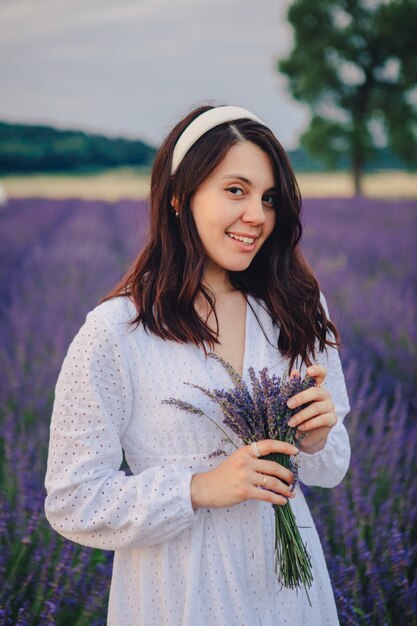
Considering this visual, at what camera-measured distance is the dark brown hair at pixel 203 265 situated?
1375 millimetres

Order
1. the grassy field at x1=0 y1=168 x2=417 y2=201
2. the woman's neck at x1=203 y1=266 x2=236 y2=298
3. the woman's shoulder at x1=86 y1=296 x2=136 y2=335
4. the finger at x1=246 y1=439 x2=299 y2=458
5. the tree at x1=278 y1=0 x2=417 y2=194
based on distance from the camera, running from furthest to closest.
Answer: the tree at x1=278 y1=0 x2=417 y2=194 < the grassy field at x1=0 y1=168 x2=417 y2=201 < the woman's neck at x1=203 y1=266 x2=236 y2=298 < the woman's shoulder at x1=86 y1=296 x2=136 y2=335 < the finger at x1=246 y1=439 x2=299 y2=458

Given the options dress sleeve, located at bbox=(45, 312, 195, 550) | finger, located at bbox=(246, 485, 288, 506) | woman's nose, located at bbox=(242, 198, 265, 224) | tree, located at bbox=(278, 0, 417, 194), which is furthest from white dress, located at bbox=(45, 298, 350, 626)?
tree, located at bbox=(278, 0, 417, 194)

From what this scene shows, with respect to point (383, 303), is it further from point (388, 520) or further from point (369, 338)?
point (388, 520)

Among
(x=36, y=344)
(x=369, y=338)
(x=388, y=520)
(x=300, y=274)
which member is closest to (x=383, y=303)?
(x=369, y=338)

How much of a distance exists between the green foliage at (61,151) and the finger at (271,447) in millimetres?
8873

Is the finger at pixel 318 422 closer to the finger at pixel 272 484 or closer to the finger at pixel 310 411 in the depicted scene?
the finger at pixel 310 411

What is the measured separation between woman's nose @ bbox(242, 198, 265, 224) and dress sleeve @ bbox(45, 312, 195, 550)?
14.7 inches

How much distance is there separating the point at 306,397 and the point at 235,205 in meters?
0.42

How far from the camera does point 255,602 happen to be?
1.33 meters

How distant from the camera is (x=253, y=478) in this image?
1.14 m

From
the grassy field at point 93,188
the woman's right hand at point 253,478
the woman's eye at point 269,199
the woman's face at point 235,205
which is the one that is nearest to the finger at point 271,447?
the woman's right hand at point 253,478

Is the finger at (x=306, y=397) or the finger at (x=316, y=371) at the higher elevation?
the finger at (x=316, y=371)

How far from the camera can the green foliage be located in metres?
9.76

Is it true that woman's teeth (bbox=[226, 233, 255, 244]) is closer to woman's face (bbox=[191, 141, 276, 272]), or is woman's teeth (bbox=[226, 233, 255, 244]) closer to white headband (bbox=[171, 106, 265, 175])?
woman's face (bbox=[191, 141, 276, 272])
